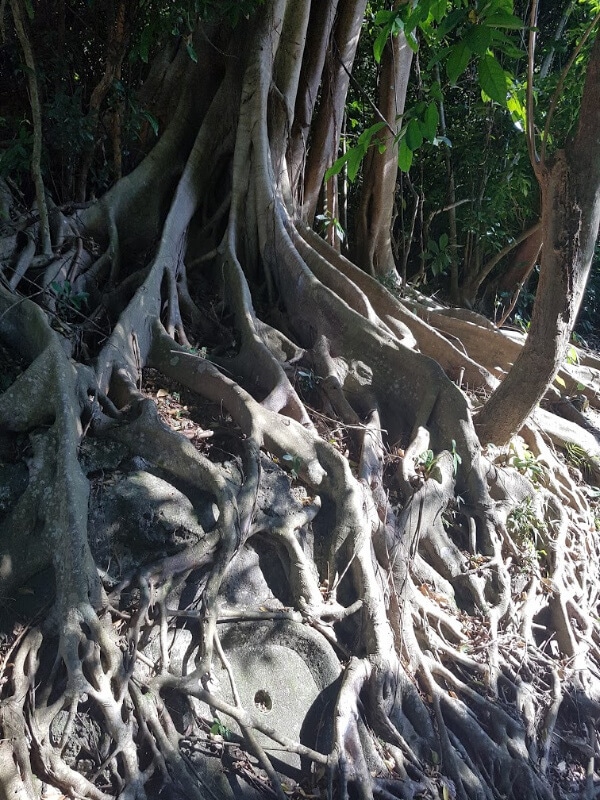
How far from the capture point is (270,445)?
12.5 feet

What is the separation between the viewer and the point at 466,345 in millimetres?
6219

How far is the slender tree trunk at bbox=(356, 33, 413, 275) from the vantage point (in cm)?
686

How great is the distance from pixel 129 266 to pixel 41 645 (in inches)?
144

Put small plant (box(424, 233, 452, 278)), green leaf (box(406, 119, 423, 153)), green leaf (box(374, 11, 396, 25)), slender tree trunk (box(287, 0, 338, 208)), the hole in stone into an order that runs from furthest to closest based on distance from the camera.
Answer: small plant (box(424, 233, 452, 278)), slender tree trunk (box(287, 0, 338, 208)), the hole in stone, green leaf (box(374, 11, 396, 25)), green leaf (box(406, 119, 423, 153))

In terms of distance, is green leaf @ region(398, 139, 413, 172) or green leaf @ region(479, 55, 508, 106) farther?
green leaf @ region(398, 139, 413, 172)

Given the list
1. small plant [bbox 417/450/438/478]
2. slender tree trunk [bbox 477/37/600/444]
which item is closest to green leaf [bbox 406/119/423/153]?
slender tree trunk [bbox 477/37/600/444]

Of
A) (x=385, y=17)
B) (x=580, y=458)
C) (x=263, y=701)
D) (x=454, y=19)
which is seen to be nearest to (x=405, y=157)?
(x=454, y=19)

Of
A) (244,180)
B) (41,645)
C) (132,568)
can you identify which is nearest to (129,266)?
(244,180)

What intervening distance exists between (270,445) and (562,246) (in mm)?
2142

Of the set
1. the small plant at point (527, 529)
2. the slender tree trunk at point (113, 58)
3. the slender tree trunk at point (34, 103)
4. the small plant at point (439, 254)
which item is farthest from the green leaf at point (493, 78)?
the small plant at point (439, 254)

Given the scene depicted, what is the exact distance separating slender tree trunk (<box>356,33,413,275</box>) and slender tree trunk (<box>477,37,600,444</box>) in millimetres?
3166

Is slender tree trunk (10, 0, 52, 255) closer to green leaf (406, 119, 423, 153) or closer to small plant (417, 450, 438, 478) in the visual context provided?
green leaf (406, 119, 423, 153)

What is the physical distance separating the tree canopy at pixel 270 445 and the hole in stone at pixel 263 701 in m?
0.03

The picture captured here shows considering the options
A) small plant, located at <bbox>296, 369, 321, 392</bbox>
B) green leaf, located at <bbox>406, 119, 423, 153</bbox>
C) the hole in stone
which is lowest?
the hole in stone
